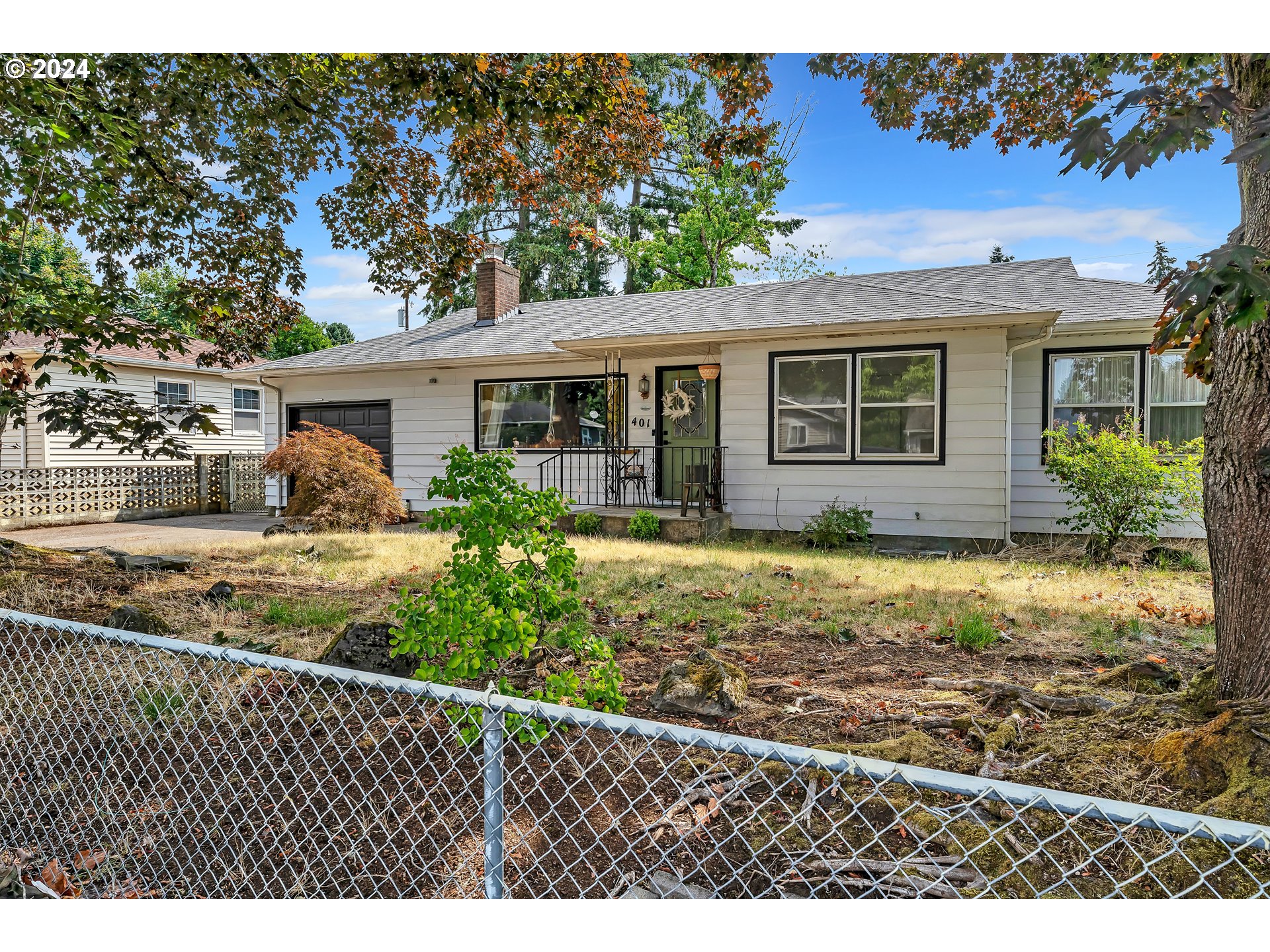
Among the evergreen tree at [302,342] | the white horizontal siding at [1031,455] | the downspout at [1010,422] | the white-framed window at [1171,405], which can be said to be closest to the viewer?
the downspout at [1010,422]

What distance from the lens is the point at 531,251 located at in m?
25.6

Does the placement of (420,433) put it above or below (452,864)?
above

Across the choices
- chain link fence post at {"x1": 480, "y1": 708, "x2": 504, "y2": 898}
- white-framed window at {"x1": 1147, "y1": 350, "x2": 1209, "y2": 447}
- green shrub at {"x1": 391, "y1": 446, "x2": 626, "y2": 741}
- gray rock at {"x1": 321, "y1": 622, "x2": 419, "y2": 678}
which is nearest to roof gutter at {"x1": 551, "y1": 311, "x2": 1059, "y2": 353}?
white-framed window at {"x1": 1147, "y1": 350, "x2": 1209, "y2": 447}

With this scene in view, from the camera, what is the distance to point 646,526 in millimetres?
9531

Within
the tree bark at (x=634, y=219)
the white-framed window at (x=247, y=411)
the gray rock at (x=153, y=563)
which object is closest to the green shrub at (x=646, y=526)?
the gray rock at (x=153, y=563)

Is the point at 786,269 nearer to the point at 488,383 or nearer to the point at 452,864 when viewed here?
the point at 488,383

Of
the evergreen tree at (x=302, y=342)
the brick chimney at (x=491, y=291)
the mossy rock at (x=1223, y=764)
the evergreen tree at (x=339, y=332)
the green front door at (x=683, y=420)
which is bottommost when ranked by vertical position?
the mossy rock at (x=1223, y=764)

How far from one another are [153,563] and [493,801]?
7467 mm

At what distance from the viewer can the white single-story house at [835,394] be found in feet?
29.8

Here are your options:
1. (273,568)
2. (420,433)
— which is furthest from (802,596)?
(420,433)

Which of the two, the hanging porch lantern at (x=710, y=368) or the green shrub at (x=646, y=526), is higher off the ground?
the hanging porch lantern at (x=710, y=368)

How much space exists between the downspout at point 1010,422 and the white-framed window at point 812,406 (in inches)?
77.0

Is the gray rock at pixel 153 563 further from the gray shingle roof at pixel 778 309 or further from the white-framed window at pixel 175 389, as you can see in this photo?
the white-framed window at pixel 175 389

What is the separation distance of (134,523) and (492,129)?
40.2 ft
